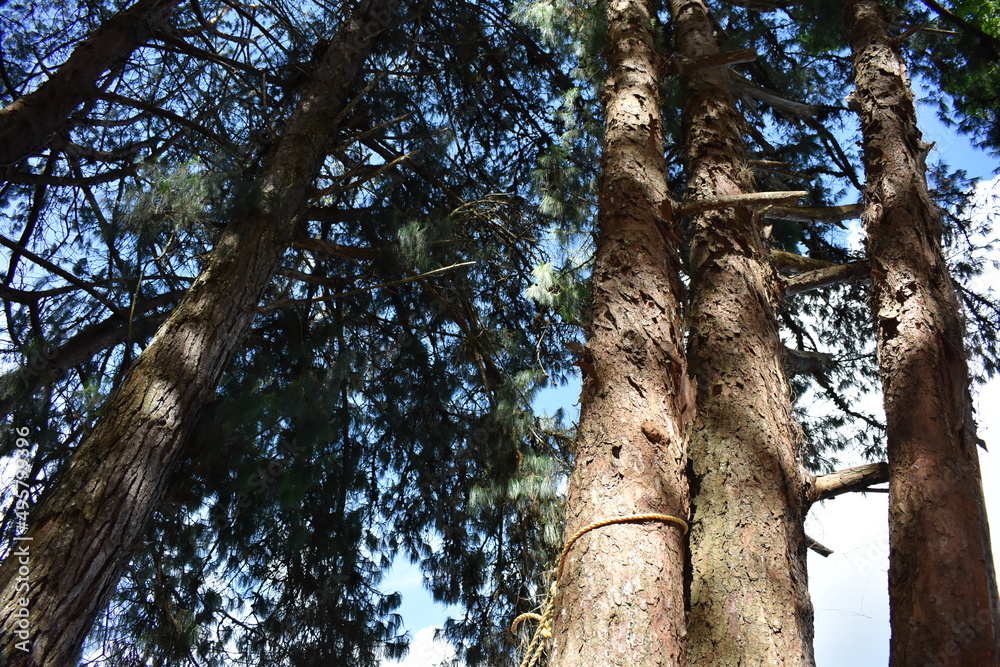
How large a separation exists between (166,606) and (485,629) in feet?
6.36

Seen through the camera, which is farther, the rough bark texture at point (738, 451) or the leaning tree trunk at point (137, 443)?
the leaning tree trunk at point (137, 443)

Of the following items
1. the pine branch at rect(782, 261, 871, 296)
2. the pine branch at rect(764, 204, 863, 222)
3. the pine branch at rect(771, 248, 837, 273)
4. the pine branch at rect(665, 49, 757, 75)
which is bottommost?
the pine branch at rect(782, 261, 871, 296)

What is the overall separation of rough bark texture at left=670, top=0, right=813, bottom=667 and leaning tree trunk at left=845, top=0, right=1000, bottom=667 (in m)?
0.80

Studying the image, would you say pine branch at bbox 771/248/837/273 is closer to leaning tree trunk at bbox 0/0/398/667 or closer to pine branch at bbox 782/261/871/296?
pine branch at bbox 782/261/871/296

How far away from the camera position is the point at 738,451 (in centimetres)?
243

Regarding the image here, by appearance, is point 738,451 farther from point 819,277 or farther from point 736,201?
point 819,277

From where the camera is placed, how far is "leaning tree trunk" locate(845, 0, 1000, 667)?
266cm

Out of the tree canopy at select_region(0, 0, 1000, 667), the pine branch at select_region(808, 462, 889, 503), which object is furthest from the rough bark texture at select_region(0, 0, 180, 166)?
the pine branch at select_region(808, 462, 889, 503)

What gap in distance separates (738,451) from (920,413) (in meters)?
1.29

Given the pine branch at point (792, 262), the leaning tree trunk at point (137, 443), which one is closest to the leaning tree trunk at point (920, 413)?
the pine branch at point (792, 262)

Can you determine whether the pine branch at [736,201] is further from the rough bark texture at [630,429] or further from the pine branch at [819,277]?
the pine branch at [819,277]

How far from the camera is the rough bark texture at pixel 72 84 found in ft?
10.3

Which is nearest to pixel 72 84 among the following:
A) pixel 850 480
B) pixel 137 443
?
pixel 137 443

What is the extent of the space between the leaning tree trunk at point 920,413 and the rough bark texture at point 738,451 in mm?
800
